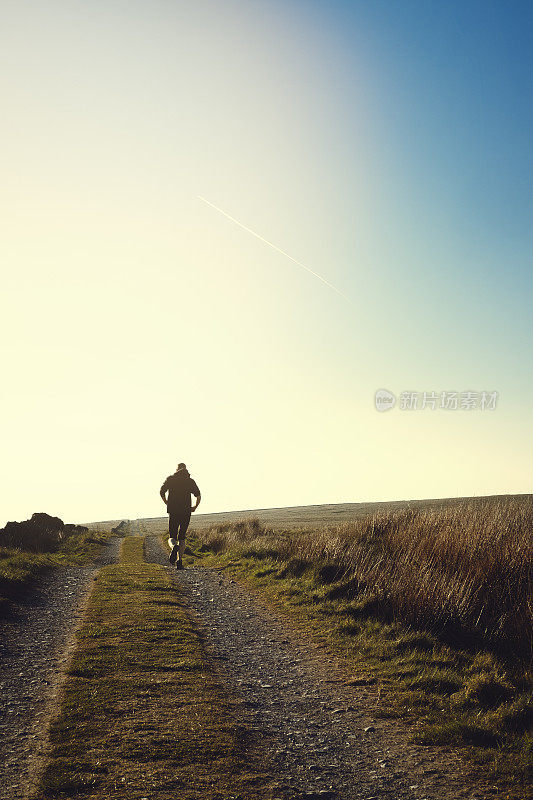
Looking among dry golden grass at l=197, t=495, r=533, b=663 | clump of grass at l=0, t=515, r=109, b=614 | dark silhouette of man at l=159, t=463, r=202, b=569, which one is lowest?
clump of grass at l=0, t=515, r=109, b=614

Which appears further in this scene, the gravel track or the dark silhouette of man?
the dark silhouette of man

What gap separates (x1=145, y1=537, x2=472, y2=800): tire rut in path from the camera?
190 inches

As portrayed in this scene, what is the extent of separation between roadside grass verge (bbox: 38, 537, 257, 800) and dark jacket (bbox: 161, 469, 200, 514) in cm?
764

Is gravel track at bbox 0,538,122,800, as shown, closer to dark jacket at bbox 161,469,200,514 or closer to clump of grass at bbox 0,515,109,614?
clump of grass at bbox 0,515,109,614

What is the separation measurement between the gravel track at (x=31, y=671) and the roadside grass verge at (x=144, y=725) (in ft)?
0.66

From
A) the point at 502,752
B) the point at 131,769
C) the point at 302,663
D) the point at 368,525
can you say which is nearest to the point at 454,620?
the point at 302,663

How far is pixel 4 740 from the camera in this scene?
577 centimetres

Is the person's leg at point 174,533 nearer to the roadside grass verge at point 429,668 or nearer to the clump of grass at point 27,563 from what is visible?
the clump of grass at point 27,563

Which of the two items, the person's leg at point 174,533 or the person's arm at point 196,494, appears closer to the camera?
the person's arm at point 196,494

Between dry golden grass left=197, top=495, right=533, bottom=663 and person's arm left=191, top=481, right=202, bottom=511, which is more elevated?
person's arm left=191, top=481, right=202, bottom=511

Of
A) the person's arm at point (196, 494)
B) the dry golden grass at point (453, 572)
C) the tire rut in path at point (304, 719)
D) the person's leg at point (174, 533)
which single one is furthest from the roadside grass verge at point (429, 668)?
the person's leg at point (174, 533)

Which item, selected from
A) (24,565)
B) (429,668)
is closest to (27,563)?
(24,565)

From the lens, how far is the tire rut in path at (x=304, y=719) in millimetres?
4838

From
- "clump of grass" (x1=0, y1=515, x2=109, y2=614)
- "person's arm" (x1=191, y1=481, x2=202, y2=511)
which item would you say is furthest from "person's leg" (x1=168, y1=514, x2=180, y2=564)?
"clump of grass" (x1=0, y1=515, x2=109, y2=614)
